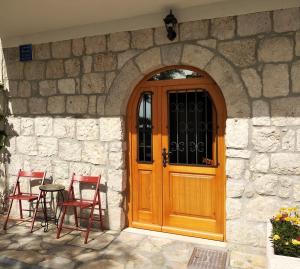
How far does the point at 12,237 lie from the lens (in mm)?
3711

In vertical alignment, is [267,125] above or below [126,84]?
below

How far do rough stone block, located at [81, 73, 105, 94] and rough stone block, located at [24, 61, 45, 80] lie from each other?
28.5 inches

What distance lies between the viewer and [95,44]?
12.7 ft

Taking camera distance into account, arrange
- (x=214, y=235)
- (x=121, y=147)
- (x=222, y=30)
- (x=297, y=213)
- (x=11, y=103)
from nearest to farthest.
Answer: (x=297, y=213)
(x=222, y=30)
(x=214, y=235)
(x=121, y=147)
(x=11, y=103)

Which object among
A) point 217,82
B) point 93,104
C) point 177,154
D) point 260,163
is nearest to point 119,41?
point 93,104

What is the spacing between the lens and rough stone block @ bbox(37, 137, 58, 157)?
421cm

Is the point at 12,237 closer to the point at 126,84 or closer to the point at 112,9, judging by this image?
the point at 126,84

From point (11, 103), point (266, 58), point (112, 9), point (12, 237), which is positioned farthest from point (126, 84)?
point (12, 237)

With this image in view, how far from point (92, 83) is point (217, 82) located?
163cm

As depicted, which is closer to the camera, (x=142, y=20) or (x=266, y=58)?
(x=266, y=58)

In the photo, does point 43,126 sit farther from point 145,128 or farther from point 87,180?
point 145,128

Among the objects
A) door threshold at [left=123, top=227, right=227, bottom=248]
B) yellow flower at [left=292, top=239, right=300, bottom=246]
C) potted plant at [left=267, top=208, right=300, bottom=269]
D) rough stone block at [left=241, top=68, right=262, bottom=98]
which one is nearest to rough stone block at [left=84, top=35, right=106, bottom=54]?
rough stone block at [left=241, top=68, right=262, bottom=98]

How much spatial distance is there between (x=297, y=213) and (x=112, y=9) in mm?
2959

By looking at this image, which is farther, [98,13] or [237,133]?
[98,13]
